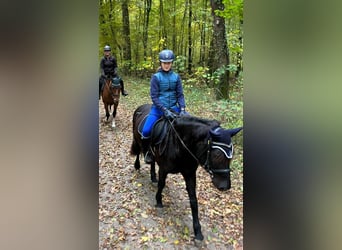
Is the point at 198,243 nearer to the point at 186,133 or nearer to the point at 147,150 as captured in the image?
the point at 186,133

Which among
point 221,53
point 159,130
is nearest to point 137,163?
point 159,130

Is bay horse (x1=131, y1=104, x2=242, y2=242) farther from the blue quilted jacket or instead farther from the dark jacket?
the dark jacket

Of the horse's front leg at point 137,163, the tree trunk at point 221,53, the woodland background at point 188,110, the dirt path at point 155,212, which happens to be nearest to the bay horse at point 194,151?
the dirt path at point 155,212

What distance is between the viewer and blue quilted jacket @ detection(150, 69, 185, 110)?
2.83m

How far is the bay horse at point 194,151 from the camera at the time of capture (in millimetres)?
2072

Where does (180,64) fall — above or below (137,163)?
above

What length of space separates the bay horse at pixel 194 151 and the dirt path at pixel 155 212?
0.17 metres

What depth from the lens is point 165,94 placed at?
2.88 meters

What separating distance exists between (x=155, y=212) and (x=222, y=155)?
1291 millimetres

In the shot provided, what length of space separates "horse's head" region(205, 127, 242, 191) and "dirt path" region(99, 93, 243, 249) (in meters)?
0.62
